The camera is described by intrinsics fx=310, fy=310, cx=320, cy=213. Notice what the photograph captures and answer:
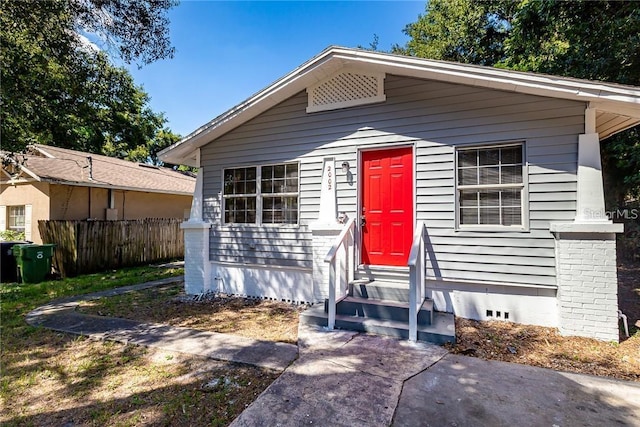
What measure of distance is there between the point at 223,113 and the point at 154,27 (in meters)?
3.11

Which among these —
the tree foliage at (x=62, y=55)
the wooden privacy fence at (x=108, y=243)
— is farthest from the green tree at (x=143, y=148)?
the tree foliage at (x=62, y=55)

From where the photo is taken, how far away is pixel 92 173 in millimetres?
11281

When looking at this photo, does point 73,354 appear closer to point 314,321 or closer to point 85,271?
point 314,321

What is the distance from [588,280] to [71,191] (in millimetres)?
13244

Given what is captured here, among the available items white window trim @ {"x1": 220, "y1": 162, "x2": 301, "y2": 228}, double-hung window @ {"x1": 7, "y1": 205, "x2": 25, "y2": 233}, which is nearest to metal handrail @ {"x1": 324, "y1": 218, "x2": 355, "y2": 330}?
white window trim @ {"x1": 220, "y1": 162, "x2": 301, "y2": 228}

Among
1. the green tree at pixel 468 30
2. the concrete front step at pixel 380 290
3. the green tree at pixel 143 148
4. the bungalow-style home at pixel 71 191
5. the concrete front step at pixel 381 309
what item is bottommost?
the concrete front step at pixel 381 309

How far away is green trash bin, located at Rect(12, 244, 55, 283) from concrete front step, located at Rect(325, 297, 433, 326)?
27.2 feet

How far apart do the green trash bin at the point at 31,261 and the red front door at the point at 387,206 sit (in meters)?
8.66

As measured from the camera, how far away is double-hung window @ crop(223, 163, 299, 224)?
6.33 metres

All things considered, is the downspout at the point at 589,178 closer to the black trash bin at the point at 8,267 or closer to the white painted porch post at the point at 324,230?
the white painted porch post at the point at 324,230

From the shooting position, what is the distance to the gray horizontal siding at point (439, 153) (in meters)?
4.49

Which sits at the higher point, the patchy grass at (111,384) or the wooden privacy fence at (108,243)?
the wooden privacy fence at (108,243)

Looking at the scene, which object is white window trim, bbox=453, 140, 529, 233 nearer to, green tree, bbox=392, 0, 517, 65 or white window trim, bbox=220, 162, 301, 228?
white window trim, bbox=220, 162, 301, 228

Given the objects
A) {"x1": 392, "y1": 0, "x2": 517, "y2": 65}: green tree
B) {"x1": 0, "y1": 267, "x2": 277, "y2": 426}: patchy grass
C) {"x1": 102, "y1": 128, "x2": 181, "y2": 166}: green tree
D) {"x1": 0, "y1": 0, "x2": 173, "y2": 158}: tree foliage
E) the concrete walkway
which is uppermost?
{"x1": 392, "y1": 0, "x2": 517, "y2": 65}: green tree
